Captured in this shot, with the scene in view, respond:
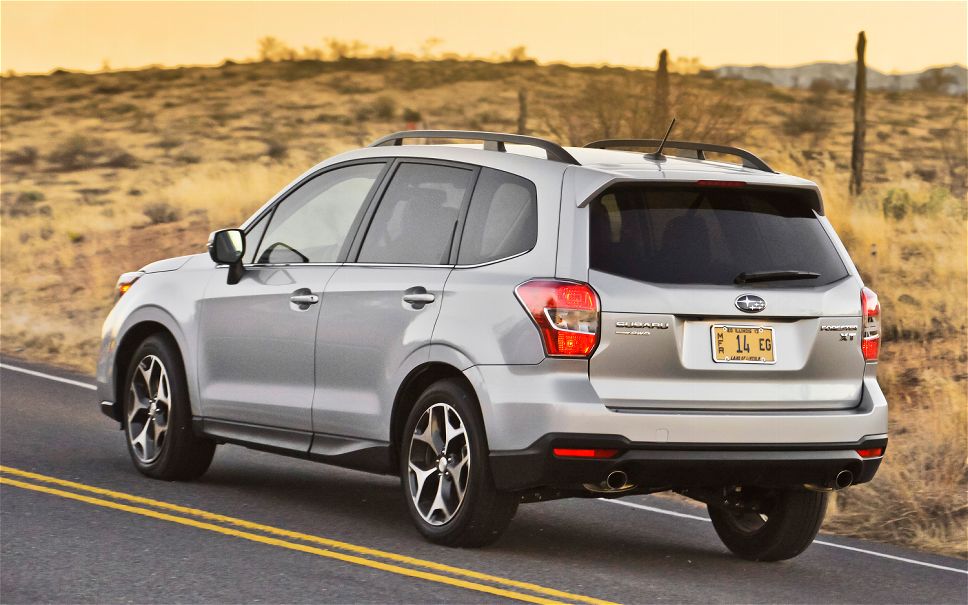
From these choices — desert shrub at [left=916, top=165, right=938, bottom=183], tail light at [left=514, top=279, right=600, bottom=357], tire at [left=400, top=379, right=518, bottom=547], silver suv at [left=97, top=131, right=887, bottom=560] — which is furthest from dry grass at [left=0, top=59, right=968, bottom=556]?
tail light at [left=514, top=279, right=600, bottom=357]

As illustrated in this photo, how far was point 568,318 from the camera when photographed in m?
7.23

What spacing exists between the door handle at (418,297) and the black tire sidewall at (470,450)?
0.40m

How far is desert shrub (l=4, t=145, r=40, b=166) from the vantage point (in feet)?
159

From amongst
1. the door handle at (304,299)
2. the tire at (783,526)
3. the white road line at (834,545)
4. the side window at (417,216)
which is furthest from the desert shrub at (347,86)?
the tire at (783,526)

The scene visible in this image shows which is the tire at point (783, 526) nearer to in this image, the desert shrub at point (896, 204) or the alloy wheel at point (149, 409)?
the alloy wheel at point (149, 409)

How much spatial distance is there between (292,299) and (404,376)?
3.53 ft

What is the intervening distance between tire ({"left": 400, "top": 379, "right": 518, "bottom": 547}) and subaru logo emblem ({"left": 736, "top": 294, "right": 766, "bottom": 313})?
1280 millimetres

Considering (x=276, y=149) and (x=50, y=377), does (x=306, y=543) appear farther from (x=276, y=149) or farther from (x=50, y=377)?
(x=276, y=149)

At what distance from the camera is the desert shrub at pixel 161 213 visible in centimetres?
3022

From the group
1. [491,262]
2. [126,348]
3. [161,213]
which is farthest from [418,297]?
[161,213]

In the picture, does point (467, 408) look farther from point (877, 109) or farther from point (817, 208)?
point (877, 109)

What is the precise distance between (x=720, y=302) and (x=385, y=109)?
52138 mm

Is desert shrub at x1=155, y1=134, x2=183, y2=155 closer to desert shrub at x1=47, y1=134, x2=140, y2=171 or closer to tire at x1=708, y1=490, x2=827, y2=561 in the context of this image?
desert shrub at x1=47, y1=134, x2=140, y2=171

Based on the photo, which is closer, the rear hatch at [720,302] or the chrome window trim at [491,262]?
the rear hatch at [720,302]
